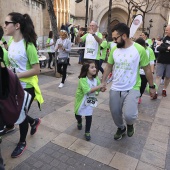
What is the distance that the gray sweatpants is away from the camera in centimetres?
302

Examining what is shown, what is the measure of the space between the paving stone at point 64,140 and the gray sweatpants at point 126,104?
2.73 feet

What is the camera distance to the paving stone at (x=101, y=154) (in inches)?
116

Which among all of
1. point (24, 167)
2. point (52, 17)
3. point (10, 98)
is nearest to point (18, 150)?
point (24, 167)

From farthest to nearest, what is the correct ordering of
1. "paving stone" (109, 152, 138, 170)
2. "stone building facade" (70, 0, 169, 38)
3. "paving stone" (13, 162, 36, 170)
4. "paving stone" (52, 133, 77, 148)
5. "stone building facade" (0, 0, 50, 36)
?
"stone building facade" (70, 0, 169, 38)
"stone building facade" (0, 0, 50, 36)
"paving stone" (52, 133, 77, 148)
"paving stone" (109, 152, 138, 170)
"paving stone" (13, 162, 36, 170)

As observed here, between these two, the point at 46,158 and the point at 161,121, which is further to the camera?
the point at 161,121

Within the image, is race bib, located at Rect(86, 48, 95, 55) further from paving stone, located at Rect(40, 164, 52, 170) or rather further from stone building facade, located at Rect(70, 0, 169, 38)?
stone building facade, located at Rect(70, 0, 169, 38)

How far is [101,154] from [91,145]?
275 millimetres

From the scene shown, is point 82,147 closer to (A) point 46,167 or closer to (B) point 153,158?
(A) point 46,167

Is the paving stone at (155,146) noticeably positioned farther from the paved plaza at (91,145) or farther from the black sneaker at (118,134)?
the black sneaker at (118,134)

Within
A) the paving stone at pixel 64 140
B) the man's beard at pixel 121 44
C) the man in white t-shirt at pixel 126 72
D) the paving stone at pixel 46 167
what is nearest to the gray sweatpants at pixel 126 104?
the man in white t-shirt at pixel 126 72

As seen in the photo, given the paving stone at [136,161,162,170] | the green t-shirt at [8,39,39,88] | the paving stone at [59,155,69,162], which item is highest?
the green t-shirt at [8,39,39,88]

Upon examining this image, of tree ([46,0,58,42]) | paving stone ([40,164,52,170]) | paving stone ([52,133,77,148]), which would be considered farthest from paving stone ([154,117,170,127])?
tree ([46,0,58,42])

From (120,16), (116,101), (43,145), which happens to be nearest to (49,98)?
(43,145)

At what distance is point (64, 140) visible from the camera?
3.40 m
